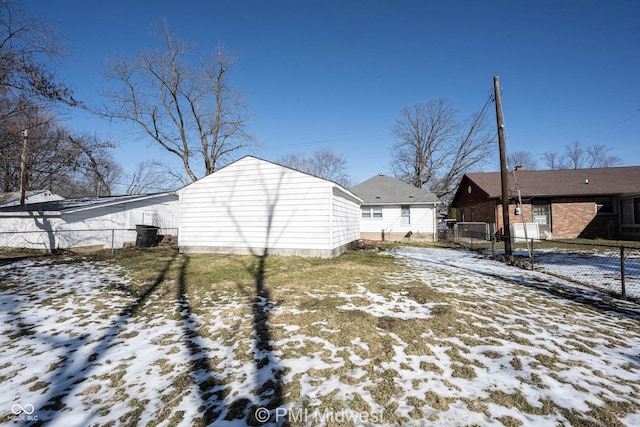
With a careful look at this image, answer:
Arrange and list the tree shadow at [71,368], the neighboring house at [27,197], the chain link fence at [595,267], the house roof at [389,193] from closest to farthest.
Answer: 1. the tree shadow at [71,368]
2. the chain link fence at [595,267]
3. the house roof at [389,193]
4. the neighboring house at [27,197]

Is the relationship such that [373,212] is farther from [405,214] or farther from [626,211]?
[626,211]

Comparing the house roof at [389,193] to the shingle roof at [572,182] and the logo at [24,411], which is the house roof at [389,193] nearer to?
the shingle roof at [572,182]

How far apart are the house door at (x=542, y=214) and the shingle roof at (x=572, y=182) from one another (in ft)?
2.57

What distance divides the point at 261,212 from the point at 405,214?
37.2 feet

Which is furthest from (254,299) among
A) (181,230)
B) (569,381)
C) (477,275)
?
(181,230)

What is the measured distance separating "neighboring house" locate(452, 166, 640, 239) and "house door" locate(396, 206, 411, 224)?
18.6ft

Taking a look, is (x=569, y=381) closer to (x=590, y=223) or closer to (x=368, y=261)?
(x=368, y=261)

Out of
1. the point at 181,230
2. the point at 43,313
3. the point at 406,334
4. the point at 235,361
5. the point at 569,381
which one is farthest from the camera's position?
the point at 181,230

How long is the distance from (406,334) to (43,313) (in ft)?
20.4

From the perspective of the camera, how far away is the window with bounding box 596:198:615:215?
58.0 feet

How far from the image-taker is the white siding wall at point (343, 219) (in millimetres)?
11070

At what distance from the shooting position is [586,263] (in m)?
9.46

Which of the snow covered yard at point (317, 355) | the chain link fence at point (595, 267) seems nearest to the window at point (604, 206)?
the chain link fence at point (595, 267)

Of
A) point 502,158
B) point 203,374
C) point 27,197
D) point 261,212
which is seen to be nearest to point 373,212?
point 502,158
